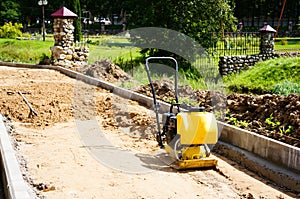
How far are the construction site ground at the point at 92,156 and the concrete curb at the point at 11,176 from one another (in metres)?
0.28

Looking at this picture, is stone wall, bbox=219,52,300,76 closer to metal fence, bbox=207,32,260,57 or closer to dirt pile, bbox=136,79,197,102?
metal fence, bbox=207,32,260,57

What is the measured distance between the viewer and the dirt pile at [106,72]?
586 inches

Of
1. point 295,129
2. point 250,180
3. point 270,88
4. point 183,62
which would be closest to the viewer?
point 250,180

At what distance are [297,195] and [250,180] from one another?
0.73 m

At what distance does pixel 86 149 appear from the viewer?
24.4ft

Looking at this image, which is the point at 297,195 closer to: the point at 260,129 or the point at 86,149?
the point at 260,129

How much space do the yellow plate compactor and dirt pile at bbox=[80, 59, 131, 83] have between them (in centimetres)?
844

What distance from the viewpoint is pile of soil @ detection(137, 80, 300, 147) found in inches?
278

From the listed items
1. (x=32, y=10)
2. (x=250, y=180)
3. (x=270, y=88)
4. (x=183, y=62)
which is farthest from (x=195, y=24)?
(x=32, y=10)

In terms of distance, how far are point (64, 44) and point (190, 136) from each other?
1397cm

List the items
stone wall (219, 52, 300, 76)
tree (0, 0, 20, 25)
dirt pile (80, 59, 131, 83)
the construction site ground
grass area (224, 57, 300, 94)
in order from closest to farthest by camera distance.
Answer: the construction site ground → dirt pile (80, 59, 131, 83) → grass area (224, 57, 300, 94) → stone wall (219, 52, 300, 76) → tree (0, 0, 20, 25)

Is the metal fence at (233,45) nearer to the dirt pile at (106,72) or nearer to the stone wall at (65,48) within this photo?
the dirt pile at (106,72)

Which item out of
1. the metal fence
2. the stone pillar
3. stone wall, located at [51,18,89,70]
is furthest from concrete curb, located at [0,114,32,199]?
the stone pillar

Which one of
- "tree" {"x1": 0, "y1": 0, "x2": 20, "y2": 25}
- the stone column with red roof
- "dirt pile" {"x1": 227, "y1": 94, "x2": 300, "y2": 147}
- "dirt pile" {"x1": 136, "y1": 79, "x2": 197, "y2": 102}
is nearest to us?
"dirt pile" {"x1": 227, "y1": 94, "x2": 300, "y2": 147}
